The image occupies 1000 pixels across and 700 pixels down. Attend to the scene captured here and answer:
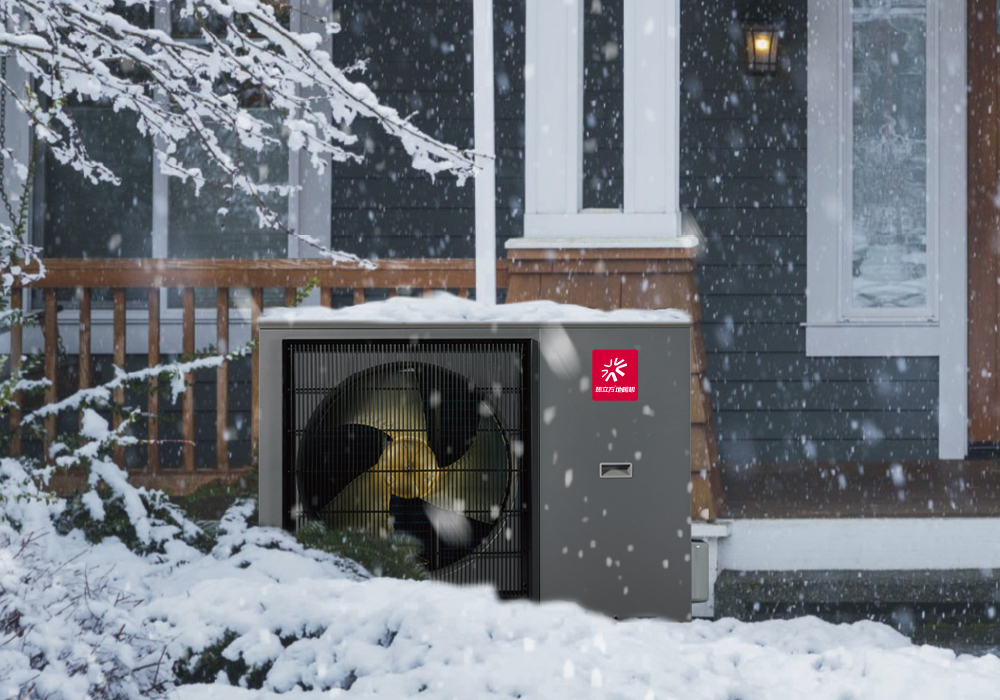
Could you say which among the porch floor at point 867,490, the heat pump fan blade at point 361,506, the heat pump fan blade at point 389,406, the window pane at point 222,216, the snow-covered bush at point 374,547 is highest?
the window pane at point 222,216

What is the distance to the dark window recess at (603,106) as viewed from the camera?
601 cm

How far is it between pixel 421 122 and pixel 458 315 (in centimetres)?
334

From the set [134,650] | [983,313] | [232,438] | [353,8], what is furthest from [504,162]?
[134,650]

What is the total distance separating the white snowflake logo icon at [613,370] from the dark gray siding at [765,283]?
132 inches

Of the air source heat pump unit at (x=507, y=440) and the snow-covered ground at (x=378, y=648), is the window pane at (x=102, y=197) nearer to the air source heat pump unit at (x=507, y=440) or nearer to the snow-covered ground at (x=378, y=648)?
the snow-covered ground at (x=378, y=648)

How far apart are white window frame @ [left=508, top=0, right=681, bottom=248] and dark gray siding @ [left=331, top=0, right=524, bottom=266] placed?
170cm

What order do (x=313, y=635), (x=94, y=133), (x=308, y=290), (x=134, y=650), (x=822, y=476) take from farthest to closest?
(x=94, y=133)
(x=822, y=476)
(x=308, y=290)
(x=313, y=635)
(x=134, y=650)

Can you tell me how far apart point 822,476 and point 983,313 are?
4.68 ft

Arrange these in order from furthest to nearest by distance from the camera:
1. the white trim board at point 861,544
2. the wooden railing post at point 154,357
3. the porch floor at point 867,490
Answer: the wooden railing post at point 154,357 → the porch floor at point 867,490 → the white trim board at point 861,544

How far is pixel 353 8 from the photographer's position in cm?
603

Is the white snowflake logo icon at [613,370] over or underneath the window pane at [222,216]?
underneath

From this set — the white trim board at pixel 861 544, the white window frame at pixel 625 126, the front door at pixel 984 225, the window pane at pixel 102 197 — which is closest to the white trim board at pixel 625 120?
the white window frame at pixel 625 126

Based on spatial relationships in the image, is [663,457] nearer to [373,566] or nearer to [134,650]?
[373,566]

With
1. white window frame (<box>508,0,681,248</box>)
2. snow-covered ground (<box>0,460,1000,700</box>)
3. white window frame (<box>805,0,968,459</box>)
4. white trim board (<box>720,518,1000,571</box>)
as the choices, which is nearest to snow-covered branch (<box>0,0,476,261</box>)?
white window frame (<box>508,0,681,248</box>)
